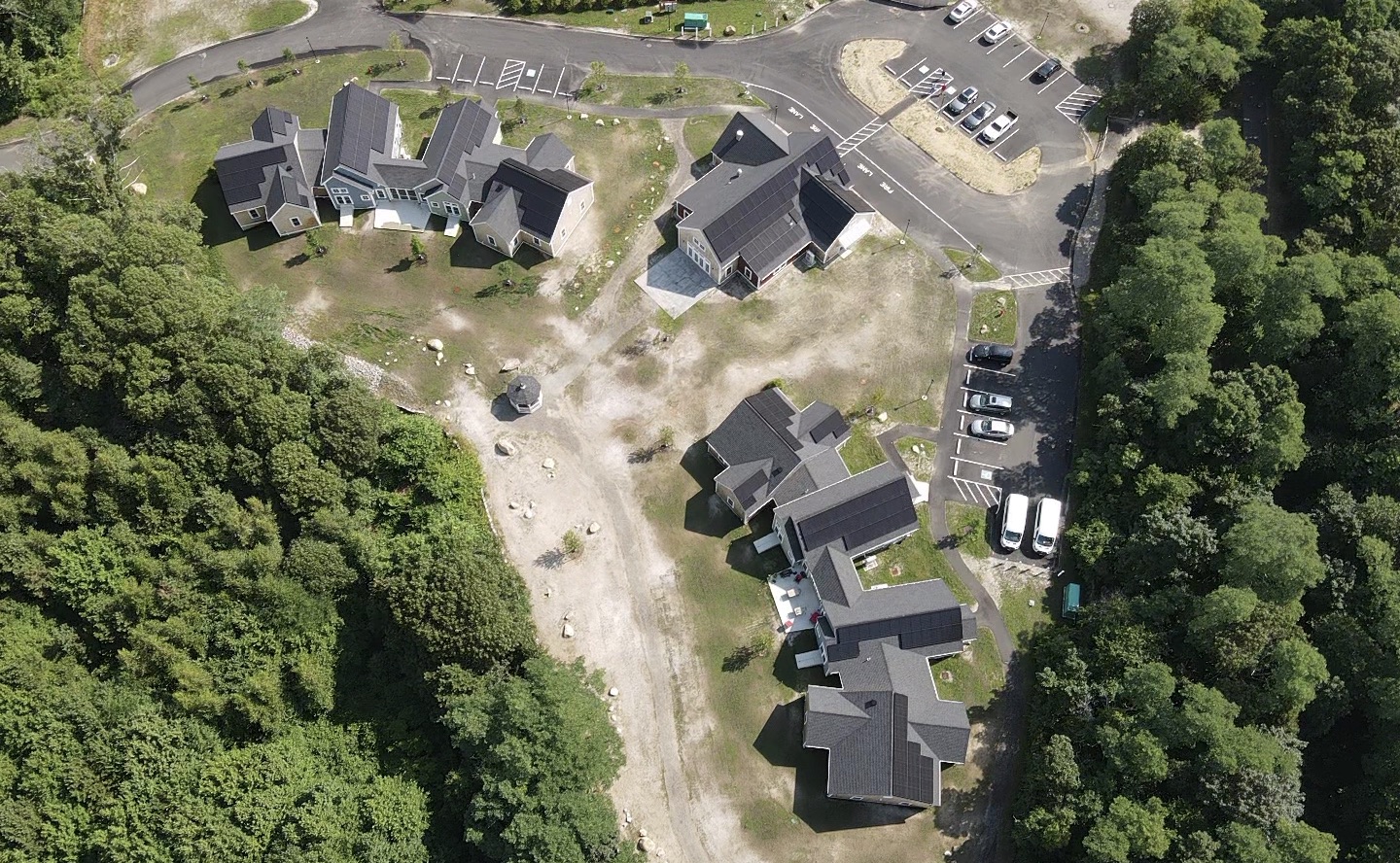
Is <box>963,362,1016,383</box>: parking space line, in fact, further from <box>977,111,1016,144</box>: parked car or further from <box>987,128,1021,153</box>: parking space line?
<box>977,111,1016,144</box>: parked car

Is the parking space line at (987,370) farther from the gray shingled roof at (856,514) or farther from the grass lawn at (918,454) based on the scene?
the gray shingled roof at (856,514)

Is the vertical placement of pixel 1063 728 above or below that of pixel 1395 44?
below

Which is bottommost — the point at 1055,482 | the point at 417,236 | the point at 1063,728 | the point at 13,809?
the point at 13,809

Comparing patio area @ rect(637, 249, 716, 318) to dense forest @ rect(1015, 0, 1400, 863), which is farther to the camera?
patio area @ rect(637, 249, 716, 318)

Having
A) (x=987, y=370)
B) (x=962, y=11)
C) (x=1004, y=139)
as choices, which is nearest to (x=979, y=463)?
(x=987, y=370)

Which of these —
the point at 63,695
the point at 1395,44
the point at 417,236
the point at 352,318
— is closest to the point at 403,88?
the point at 417,236

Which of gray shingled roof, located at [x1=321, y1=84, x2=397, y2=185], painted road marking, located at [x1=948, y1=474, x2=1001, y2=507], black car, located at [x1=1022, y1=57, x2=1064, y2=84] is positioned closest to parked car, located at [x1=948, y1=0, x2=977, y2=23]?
black car, located at [x1=1022, y1=57, x2=1064, y2=84]

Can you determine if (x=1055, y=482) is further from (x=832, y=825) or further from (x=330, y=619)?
(x=330, y=619)
